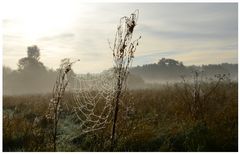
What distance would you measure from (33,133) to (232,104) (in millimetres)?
3712

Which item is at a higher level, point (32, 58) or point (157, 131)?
point (32, 58)

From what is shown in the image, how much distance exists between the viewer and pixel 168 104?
8.70 meters

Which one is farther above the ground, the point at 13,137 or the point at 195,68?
the point at 195,68

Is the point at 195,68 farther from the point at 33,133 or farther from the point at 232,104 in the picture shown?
the point at 33,133

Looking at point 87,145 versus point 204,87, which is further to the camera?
point 204,87

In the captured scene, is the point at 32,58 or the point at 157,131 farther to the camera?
the point at 32,58

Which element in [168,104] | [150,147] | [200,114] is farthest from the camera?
[168,104]

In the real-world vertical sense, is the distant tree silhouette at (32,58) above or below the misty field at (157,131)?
above

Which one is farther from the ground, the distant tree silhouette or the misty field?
the distant tree silhouette

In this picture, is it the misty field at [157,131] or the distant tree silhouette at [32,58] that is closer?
the misty field at [157,131]

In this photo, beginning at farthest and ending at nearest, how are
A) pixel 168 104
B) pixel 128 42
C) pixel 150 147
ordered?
pixel 168 104 → pixel 150 147 → pixel 128 42

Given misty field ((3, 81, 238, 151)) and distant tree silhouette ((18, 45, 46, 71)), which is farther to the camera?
distant tree silhouette ((18, 45, 46, 71))

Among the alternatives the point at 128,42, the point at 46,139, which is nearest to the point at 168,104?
the point at 46,139

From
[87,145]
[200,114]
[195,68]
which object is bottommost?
[87,145]
